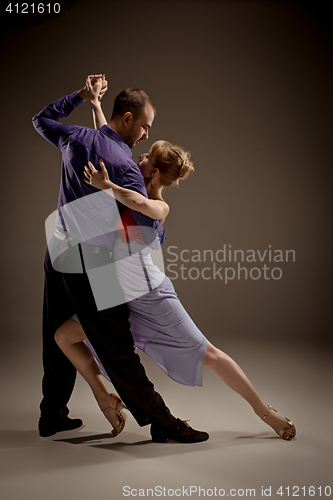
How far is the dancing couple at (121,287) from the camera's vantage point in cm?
221

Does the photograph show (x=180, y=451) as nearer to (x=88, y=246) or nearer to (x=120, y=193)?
(x=88, y=246)

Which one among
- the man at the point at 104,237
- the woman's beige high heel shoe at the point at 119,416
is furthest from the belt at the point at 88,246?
the woman's beige high heel shoe at the point at 119,416

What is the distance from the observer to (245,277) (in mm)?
4816

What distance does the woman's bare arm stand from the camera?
6.86 feet

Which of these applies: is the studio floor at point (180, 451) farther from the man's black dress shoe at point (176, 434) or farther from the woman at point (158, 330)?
the woman at point (158, 330)

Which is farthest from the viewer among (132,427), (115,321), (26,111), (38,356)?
(26,111)

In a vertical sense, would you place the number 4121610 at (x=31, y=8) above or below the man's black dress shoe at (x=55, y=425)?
above

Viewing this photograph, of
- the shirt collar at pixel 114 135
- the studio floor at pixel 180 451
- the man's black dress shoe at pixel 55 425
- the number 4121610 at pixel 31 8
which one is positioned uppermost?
the number 4121610 at pixel 31 8

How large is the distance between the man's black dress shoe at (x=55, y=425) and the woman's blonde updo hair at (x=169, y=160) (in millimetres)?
1382

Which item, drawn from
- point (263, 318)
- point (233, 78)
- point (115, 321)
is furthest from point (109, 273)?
point (233, 78)

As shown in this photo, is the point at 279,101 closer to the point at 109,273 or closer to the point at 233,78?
the point at 233,78

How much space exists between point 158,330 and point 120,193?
710 millimetres

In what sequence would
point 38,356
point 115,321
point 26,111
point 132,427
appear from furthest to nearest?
point 26,111, point 38,356, point 132,427, point 115,321

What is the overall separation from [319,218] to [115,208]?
315 cm
